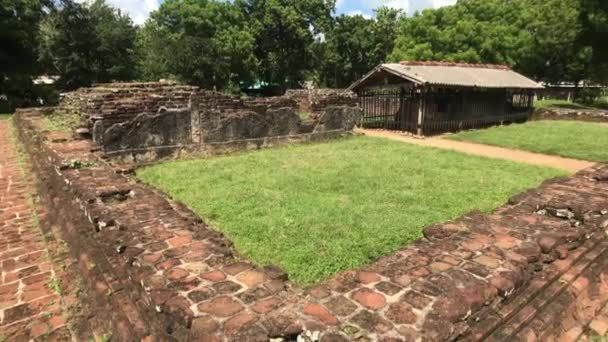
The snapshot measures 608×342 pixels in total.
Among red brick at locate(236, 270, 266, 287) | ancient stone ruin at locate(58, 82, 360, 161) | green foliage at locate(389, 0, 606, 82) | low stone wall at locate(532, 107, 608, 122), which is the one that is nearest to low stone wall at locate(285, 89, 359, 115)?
ancient stone ruin at locate(58, 82, 360, 161)

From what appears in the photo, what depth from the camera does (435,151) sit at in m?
11.0

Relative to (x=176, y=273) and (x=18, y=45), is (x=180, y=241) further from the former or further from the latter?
(x=18, y=45)

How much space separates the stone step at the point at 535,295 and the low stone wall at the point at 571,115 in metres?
18.4

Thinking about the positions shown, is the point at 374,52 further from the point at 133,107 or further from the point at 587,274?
the point at 587,274

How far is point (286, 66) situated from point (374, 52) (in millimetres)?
8909

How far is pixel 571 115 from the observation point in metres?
18.9

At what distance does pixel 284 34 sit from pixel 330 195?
3291 centimetres

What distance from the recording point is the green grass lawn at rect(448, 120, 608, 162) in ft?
36.4

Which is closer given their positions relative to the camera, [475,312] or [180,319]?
[180,319]

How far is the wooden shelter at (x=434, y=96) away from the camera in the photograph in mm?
14711

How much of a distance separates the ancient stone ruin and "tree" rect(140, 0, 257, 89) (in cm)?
1731

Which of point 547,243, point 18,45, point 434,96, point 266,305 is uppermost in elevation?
point 18,45

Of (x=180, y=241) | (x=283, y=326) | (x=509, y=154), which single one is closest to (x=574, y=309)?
(x=283, y=326)

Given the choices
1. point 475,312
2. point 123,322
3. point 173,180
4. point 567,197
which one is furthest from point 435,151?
point 123,322
